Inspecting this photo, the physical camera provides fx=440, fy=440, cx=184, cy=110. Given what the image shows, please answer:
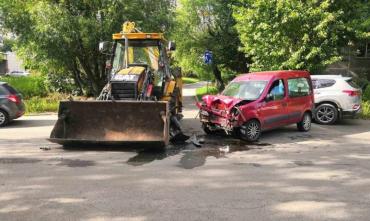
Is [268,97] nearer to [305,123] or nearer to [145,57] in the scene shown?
[305,123]

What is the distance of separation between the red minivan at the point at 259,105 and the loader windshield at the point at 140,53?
194cm

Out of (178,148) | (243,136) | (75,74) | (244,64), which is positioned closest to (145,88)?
(178,148)

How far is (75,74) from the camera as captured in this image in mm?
25656

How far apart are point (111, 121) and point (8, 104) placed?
6.20 m

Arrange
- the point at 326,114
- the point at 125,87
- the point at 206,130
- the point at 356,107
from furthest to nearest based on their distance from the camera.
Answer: the point at 326,114
the point at 356,107
the point at 206,130
the point at 125,87

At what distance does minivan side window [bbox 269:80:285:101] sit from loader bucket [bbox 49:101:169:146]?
3.51 m

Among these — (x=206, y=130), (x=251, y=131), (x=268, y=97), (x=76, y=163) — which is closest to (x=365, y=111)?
(x=268, y=97)

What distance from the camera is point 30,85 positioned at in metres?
26.5

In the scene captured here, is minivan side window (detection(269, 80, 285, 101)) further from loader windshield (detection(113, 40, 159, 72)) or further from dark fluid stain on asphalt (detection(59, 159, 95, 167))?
dark fluid stain on asphalt (detection(59, 159, 95, 167))

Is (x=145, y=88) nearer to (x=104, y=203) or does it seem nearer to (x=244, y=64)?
(x=104, y=203)

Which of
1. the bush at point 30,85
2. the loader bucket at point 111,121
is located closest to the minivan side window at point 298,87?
the loader bucket at point 111,121

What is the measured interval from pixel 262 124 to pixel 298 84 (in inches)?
86.3

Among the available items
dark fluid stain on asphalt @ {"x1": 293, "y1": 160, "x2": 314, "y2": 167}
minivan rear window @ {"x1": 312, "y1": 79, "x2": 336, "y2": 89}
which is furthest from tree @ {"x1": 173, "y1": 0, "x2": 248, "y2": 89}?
dark fluid stain on asphalt @ {"x1": 293, "y1": 160, "x2": 314, "y2": 167}

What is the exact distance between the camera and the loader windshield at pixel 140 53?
12.7 meters
